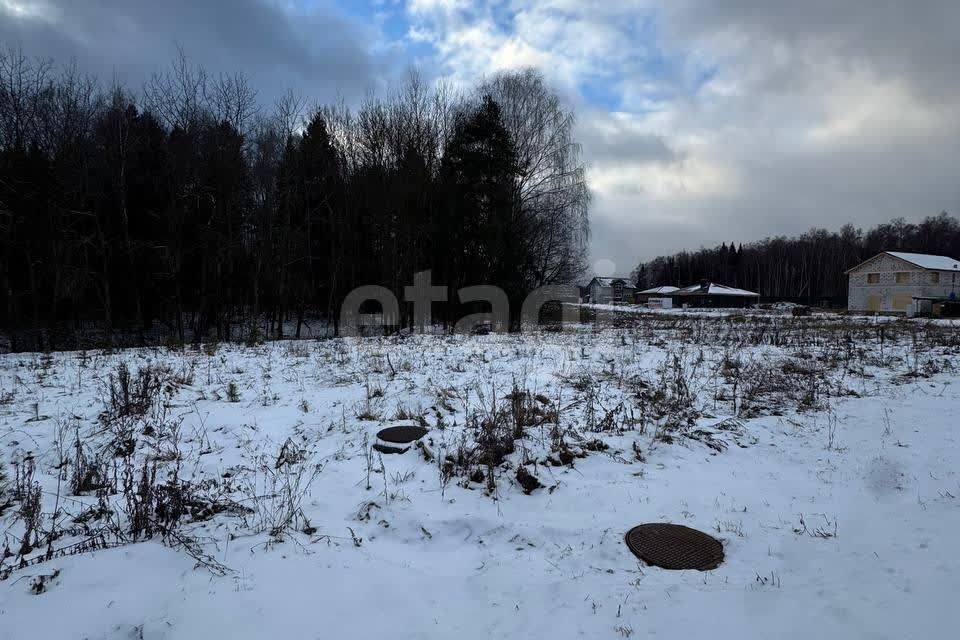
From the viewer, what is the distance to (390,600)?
8.31 feet

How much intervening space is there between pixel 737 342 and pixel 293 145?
18.0m

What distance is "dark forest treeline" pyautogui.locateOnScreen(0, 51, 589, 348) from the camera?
52.5 ft

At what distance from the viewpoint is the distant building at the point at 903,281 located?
40.2m

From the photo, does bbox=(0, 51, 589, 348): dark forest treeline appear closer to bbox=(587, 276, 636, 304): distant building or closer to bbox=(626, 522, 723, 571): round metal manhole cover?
bbox=(626, 522, 723, 571): round metal manhole cover

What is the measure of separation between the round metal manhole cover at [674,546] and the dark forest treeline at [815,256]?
235 ft

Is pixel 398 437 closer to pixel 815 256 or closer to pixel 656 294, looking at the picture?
pixel 656 294

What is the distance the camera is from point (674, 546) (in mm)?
3105

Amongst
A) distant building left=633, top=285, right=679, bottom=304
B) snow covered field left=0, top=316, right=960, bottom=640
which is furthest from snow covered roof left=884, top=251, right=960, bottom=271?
snow covered field left=0, top=316, right=960, bottom=640

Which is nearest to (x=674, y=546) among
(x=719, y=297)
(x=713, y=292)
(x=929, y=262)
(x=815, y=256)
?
(x=929, y=262)

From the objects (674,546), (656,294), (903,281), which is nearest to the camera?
(674,546)

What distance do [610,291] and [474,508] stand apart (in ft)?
318

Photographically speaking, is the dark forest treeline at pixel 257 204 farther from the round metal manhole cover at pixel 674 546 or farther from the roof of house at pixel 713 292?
the roof of house at pixel 713 292

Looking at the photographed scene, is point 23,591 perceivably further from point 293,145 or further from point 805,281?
point 805,281

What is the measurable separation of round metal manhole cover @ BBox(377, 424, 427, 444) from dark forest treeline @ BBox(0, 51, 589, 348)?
47.6ft
